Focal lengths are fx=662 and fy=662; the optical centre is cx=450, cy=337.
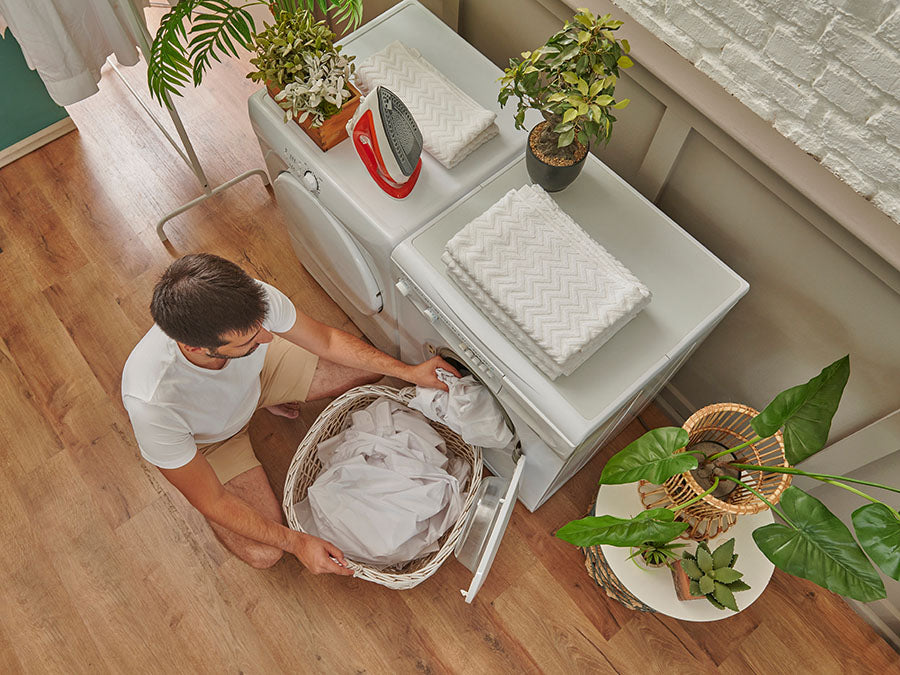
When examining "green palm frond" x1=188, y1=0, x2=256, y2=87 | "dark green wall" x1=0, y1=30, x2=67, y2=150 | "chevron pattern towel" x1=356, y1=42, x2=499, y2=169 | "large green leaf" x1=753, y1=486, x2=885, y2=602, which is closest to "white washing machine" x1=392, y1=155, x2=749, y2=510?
"chevron pattern towel" x1=356, y1=42, x2=499, y2=169

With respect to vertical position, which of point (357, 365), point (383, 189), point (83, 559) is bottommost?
point (83, 559)

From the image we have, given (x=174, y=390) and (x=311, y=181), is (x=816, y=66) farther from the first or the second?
(x=174, y=390)

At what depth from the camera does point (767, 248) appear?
4.37 ft

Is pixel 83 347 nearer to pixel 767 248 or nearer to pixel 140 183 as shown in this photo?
pixel 140 183

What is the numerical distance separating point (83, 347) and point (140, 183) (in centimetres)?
63

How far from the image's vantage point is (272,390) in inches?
71.1

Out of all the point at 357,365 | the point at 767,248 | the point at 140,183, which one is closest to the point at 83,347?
the point at 140,183

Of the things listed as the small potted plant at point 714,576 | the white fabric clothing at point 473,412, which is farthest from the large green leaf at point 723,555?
the white fabric clothing at point 473,412

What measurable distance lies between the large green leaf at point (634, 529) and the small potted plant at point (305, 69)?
966 millimetres

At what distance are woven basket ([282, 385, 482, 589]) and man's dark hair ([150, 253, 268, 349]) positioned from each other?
576mm

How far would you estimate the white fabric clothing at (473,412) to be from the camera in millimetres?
1484

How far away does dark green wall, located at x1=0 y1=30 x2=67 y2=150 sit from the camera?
6.86 ft

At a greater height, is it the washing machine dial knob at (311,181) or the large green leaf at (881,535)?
the large green leaf at (881,535)

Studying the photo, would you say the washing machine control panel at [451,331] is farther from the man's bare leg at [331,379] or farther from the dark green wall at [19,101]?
the dark green wall at [19,101]
